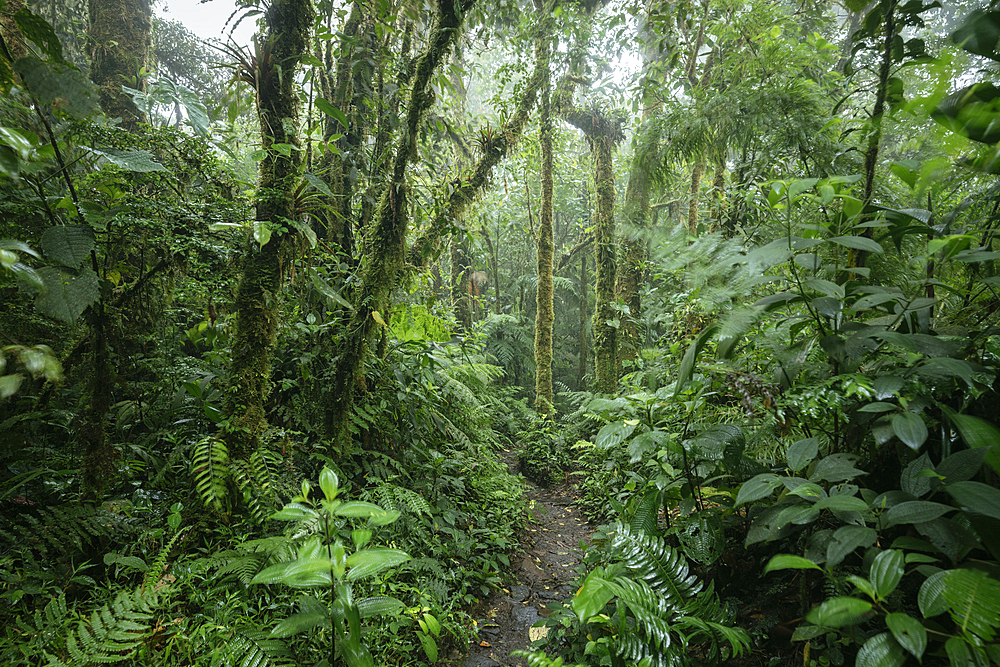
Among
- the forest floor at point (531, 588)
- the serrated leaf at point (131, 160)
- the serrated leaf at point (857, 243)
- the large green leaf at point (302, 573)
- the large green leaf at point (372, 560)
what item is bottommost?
the forest floor at point (531, 588)

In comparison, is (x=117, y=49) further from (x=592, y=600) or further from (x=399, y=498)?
(x=592, y=600)

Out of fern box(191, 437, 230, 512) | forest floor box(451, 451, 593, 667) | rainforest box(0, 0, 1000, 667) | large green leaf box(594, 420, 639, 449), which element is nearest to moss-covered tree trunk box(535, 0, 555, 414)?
forest floor box(451, 451, 593, 667)

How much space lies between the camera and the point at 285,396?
332 cm

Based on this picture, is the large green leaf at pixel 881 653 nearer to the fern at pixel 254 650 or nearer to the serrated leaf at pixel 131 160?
the fern at pixel 254 650

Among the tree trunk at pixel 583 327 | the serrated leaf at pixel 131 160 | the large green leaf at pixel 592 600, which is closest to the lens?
the large green leaf at pixel 592 600

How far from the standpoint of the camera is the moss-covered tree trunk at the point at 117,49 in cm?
557

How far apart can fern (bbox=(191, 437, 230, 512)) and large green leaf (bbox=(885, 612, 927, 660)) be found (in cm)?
270

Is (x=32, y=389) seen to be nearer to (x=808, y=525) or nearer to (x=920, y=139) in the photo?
(x=808, y=525)

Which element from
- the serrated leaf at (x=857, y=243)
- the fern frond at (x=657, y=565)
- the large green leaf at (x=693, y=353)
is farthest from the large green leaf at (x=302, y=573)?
the serrated leaf at (x=857, y=243)

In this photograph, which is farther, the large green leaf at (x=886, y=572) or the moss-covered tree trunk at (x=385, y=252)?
the moss-covered tree trunk at (x=385, y=252)

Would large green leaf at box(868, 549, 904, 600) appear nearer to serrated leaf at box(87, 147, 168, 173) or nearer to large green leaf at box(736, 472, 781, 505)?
large green leaf at box(736, 472, 781, 505)

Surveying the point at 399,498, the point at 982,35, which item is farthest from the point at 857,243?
the point at 399,498

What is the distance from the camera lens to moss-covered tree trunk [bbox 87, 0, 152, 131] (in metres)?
5.57

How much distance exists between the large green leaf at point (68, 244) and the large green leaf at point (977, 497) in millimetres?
3020
